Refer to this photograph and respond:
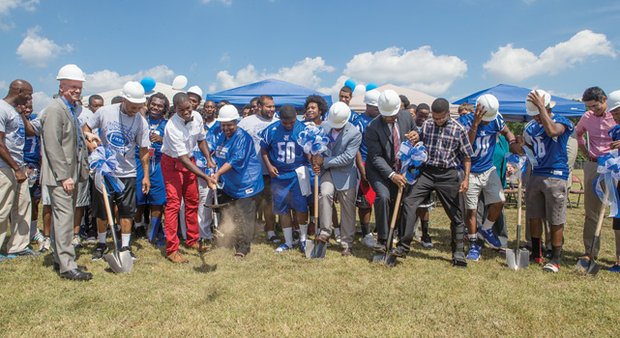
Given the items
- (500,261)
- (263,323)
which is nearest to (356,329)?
(263,323)

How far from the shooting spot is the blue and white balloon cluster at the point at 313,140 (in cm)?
559

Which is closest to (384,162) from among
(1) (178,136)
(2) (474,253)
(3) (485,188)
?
(3) (485,188)

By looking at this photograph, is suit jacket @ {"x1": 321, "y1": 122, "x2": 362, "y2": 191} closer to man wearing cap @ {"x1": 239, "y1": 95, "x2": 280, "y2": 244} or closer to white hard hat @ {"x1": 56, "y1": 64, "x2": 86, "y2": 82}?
man wearing cap @ {"x1": 239, "y1": 95, "x2": 280, "y2": 244}

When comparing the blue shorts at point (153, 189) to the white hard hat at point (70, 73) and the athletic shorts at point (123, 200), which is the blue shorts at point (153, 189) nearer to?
the athletic shorts at point (123, 200)

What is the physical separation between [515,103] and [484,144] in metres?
7.88

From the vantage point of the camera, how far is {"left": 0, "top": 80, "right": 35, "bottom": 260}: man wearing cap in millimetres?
5109

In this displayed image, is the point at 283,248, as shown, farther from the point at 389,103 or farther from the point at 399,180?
the point at 389,103

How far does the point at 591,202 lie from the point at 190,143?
17.2 ft

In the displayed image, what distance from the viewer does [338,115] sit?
5.66 m

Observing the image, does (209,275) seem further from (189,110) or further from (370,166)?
(370,166)

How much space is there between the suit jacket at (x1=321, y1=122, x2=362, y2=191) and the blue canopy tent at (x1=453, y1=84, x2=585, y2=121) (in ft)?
25.3

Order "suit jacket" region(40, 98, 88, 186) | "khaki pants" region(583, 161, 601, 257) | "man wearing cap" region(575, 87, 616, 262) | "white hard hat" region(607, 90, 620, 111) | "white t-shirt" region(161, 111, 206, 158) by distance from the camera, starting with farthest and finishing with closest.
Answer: "khaki pants" region(583, 161, 601, 257) < "man wearing cap" region(575, 87, 616, 262) < "white t-shirt" region(161, 111, 206, 158) < "white hard hat" region(607, 90, 620, 111) < "suit jacket" region(40, 98, 88, 186)

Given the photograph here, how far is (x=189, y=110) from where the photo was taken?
17.3 feet

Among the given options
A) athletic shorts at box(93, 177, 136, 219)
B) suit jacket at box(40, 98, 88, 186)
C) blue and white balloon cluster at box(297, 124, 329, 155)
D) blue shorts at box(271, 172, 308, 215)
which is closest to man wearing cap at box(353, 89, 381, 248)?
blue and white balloon cluster at box(297, 124, 329, 155)
